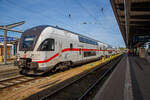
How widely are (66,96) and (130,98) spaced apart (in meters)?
2.61

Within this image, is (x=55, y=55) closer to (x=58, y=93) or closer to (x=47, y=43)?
(x=47, y=43)

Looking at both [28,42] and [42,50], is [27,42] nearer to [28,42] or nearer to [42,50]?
[28,42]

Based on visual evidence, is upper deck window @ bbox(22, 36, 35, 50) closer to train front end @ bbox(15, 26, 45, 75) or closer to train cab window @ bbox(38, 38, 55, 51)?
train front end @ bbox(15, 26, 45, 75)

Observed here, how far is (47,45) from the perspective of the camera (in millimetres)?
7082

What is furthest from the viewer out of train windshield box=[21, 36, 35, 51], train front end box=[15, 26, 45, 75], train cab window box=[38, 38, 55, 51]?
train windshield box=[21, 36, 35, 51]

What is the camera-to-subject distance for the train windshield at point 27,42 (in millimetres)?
6985

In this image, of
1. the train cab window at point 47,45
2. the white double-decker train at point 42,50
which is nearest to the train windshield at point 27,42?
the white double-decker train at point 42,50

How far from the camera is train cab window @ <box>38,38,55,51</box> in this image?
679cm

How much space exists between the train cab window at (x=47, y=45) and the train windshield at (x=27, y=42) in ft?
2.33

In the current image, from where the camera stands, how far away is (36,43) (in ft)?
22.2

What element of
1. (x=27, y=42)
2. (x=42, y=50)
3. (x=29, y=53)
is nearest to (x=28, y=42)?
(x=27, y=42)

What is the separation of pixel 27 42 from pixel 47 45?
146 centimetres

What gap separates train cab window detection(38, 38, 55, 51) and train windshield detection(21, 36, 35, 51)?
27.9 inches

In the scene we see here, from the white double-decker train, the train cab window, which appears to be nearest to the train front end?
the white double-decker train
